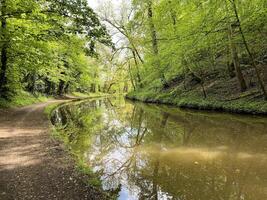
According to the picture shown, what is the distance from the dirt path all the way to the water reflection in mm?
792

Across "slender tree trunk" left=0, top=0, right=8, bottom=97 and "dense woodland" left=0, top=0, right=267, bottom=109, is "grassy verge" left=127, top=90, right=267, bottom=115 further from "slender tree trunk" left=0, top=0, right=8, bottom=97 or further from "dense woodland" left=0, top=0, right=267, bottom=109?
"slender tree trunk" left=0, top=0, right=8, bottom=97

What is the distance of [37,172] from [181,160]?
3908 mm

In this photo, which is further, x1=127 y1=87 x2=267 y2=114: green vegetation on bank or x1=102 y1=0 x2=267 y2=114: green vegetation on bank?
x1=127 y1=87 x2=267 y2=114: green vegetation on bank

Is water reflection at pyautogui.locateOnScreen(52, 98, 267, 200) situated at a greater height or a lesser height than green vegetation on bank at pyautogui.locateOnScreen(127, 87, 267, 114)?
lesser

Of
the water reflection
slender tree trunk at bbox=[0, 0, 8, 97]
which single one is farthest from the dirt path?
slender tree trunk at bbox=[0, 0, 8, 97]

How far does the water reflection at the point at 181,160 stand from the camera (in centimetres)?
566

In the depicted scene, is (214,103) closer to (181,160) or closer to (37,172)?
(181,160)

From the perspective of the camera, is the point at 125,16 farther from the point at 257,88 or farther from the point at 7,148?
the point at 7,148

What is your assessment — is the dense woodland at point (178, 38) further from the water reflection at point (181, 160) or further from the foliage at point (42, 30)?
the water reflection at point (181, 160)

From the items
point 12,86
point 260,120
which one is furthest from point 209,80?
point 12,86

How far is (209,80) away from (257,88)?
8.22 meters

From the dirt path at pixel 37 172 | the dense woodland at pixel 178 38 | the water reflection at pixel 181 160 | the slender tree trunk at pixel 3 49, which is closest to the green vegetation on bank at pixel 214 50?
the dense woodland at pixel 178 38

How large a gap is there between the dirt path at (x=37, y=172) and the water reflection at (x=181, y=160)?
79 centimetres

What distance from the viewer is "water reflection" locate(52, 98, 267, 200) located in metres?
5.66
